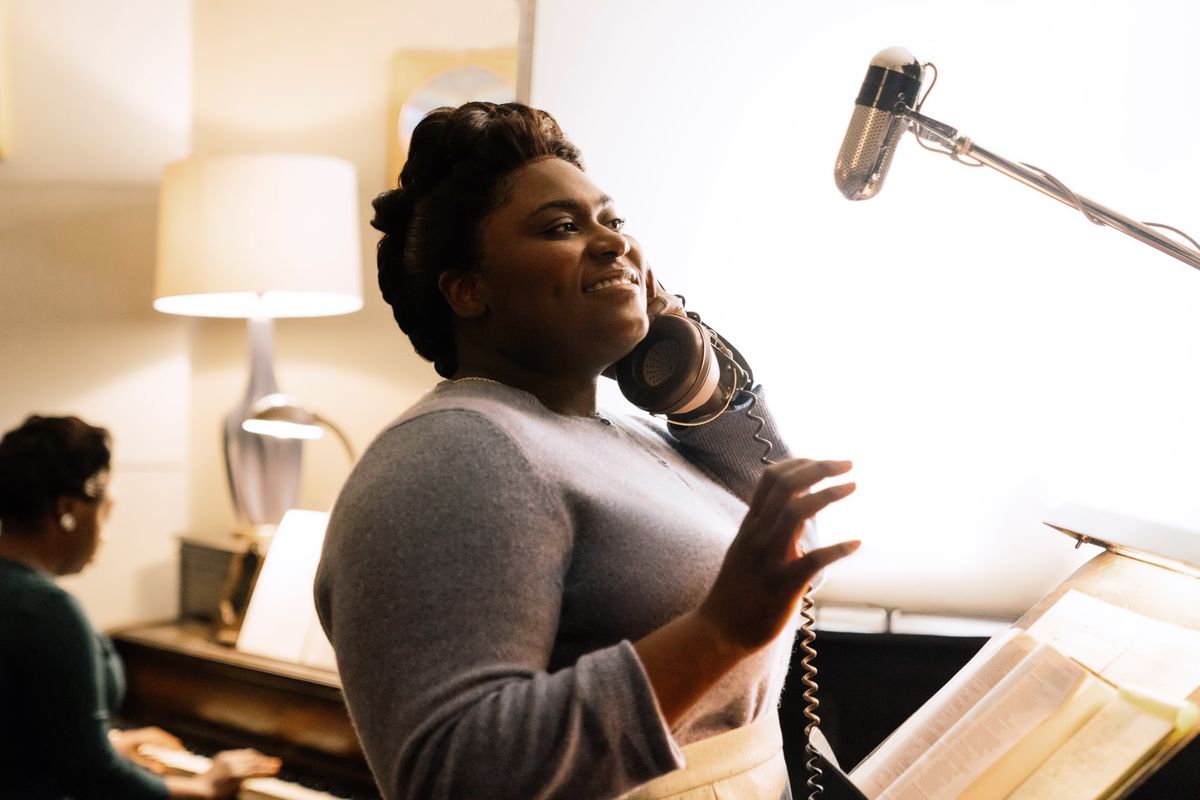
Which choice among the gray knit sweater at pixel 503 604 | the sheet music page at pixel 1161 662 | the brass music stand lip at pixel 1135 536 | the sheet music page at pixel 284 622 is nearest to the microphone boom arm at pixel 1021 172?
the brass music stand lip at pixel 1135 536

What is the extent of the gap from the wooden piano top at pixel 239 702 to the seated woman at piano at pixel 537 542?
1040 mm

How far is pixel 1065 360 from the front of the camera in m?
1.66

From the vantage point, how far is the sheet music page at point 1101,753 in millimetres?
750

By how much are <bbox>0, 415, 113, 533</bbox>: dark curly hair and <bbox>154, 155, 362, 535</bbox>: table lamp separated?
2.33ft

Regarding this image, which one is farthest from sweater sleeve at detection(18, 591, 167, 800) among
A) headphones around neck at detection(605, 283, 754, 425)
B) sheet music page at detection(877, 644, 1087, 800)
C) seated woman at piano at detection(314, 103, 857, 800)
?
sheet music page at detection(877, 644, 1087, 800)

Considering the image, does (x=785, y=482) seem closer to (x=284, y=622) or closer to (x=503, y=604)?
(x=503, y=604)

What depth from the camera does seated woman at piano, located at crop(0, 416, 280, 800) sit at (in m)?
1.50

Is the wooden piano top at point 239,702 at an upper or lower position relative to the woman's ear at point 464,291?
lower

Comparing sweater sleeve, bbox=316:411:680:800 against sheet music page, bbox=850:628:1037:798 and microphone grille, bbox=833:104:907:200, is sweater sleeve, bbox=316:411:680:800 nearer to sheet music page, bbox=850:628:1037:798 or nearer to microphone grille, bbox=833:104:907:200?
sheet music page, bbox=850:628:1037:798

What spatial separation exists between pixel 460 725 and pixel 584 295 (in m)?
0.43

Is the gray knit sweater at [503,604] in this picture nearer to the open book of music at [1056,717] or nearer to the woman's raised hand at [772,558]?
the woman's raised hand at [772,558]

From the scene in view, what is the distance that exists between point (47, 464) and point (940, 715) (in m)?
1.37

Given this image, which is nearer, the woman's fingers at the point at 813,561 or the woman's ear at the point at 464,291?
the woman's fingers at the point at 813,561

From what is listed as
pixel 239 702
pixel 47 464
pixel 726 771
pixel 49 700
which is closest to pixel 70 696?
→ pixel 49 700
